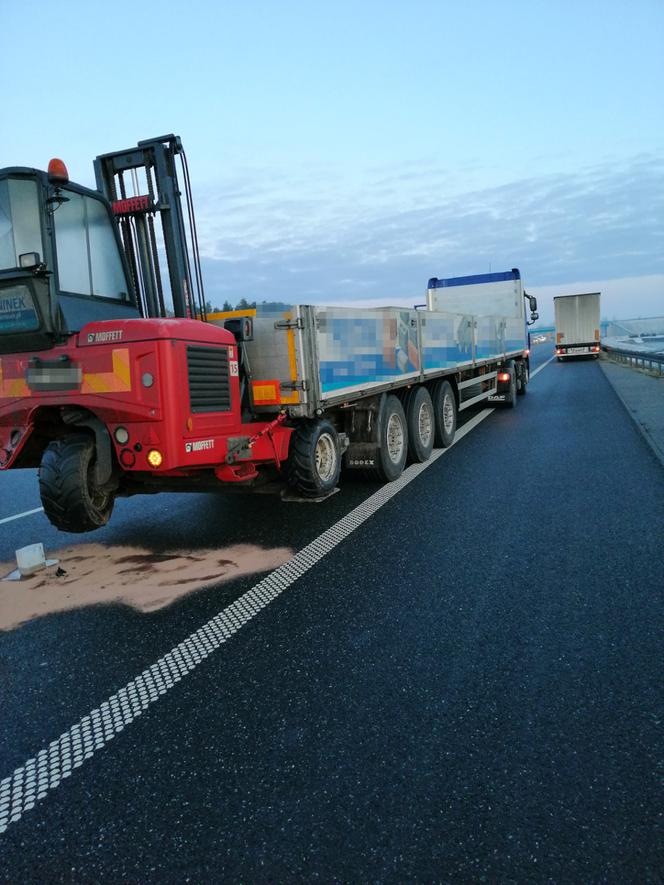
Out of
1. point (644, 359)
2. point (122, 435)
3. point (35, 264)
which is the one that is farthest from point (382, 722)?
point (644, 359)

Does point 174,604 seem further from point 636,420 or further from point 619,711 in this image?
point 636,420

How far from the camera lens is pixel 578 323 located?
34.8 meters

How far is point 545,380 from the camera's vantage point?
23.8m

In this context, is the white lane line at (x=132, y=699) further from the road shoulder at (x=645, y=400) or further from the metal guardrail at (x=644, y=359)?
the metal guardrail at (x=644, y=359)

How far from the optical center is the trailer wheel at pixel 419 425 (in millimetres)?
8633

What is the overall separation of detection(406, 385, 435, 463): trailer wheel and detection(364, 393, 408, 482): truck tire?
8.4 inches

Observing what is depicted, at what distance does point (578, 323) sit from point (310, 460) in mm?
32830

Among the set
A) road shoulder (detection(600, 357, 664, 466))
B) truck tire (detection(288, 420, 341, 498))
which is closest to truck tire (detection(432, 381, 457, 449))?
road shoulder (detection(600, 357, 664, 466))

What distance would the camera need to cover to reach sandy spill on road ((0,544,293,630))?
14.7 ft

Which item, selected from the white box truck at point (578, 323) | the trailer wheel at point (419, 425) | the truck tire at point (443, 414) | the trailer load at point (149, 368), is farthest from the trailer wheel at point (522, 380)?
the white box truck at point (578, 323)

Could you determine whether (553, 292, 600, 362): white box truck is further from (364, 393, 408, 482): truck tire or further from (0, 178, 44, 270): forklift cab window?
(0, 178, 44, 270): forklift cab window

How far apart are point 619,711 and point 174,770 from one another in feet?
6.67

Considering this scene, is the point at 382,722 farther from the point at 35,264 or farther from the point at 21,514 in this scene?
the point at 21,514

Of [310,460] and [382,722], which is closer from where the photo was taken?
[382,722]
